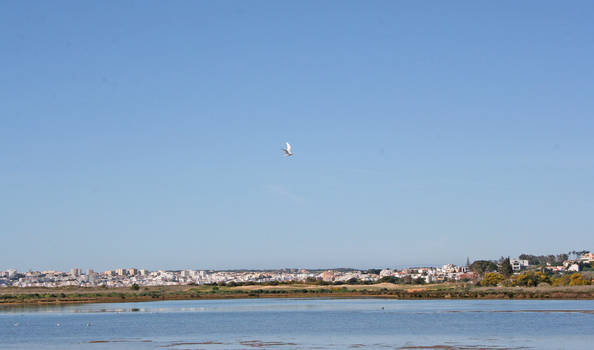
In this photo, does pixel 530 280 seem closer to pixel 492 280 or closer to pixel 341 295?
pixel 492 280

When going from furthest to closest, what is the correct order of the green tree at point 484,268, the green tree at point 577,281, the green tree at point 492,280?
the green tree at point 484,268
the green tree at point 492,280
the green tree at point 577,281

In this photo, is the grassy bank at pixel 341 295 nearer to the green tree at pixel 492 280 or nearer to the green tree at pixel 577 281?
the green tree at pixel 577 281

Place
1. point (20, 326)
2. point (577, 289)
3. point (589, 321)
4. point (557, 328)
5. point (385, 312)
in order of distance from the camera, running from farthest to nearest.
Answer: point (577, 289) → point (385, 312) → point (20, 326) → point (589, 321) → point (557, 328)

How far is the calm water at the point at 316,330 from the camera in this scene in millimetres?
39812

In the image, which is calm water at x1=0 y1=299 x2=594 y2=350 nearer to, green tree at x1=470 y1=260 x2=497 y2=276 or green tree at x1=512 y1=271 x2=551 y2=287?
green tree at x1=512 y1=271 x2=551 y2=287

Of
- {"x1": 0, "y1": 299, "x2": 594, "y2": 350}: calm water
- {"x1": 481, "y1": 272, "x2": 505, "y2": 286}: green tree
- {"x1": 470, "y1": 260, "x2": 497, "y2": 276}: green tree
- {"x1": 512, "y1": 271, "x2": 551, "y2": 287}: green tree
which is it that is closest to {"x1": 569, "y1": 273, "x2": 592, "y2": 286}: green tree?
{"x1": 512, "y1": 271, "x2": 551, "y2": 287}: green tree

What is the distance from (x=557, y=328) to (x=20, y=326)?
37315mm

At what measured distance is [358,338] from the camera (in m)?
42.7

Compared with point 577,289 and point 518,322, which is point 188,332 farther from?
point 577,289

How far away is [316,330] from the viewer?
48469 mm

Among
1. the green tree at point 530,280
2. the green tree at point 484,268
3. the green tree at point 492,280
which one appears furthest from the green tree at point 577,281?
the green tree at point 484,268

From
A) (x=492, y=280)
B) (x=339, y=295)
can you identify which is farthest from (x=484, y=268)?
(x=339, y=295)

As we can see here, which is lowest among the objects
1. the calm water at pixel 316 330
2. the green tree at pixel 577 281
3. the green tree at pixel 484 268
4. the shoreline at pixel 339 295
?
the calm water at pixel 316 330

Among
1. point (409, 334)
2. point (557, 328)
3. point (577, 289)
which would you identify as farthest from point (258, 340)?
point (577, 289)
